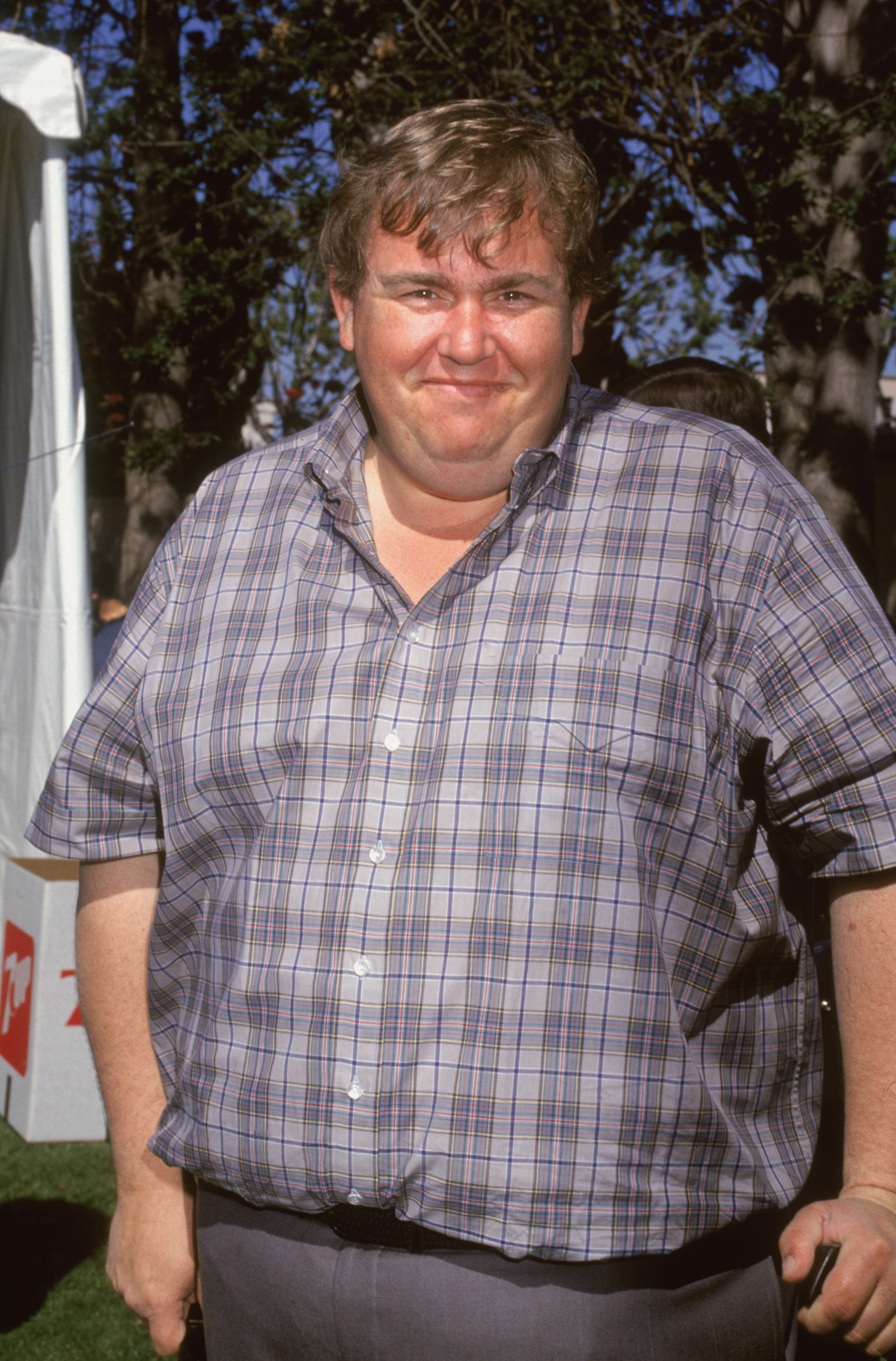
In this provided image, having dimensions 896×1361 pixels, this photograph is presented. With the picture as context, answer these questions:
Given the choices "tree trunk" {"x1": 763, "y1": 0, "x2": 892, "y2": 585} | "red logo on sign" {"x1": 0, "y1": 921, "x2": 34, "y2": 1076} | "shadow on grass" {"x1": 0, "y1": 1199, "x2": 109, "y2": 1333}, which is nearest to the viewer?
"shadow on grass" {"x1": 0, "y1": 1199, "x2": 109, "y2": 1333}

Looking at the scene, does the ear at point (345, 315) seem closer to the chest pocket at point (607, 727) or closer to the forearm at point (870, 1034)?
the chest pocket at point (607, 727)

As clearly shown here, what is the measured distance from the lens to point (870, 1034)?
131 cm

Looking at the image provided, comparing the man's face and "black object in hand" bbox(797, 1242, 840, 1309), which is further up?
the man's face

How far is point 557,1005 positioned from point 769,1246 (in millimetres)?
392

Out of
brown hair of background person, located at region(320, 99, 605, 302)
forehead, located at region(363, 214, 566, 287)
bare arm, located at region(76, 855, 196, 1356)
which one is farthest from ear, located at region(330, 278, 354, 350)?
bare arm, located at region(76, 855, 196, 1356)

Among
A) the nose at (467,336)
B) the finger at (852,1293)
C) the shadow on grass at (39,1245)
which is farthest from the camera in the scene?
the shadow on grass at (39,1245)

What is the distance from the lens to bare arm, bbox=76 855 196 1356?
1547 mm

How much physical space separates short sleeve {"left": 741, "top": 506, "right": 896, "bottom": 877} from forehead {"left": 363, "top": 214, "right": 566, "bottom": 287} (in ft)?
1.48

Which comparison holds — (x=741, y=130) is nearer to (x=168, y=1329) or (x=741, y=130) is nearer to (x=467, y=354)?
(x=467, y=354)

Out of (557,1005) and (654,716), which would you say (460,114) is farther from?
(557,1005)

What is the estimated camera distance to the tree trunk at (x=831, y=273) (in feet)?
17.8

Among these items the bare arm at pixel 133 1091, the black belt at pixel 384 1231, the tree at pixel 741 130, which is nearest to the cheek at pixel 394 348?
the bare arm at pixel 133 1091

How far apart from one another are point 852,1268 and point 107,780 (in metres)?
1.03

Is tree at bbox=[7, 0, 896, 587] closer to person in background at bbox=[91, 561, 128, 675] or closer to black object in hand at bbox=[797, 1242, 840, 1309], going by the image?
person in background at bbox=[91, 561, 128, 675]
